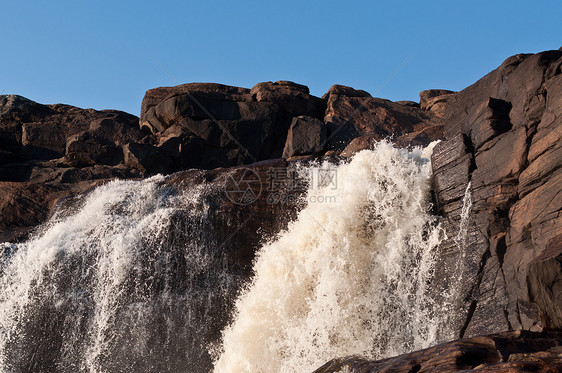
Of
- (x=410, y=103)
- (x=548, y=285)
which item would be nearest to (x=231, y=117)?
(x=410, y=103)

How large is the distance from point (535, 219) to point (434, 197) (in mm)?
2839

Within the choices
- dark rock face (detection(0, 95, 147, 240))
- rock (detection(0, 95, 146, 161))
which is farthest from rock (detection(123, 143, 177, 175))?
rock (detection(0, 95, 146, 161))

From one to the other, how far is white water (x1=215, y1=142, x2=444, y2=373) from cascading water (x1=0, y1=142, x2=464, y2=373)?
25 millimetres

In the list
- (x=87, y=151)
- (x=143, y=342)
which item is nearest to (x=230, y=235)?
(x=143, y=342)

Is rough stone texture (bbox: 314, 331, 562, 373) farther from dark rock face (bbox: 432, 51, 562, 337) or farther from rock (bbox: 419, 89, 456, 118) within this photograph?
rock (bbox: 419, 89, 456, 118)

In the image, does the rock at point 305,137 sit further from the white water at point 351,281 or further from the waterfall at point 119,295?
the white water at point 351,281

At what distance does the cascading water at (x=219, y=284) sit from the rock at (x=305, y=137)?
15.4ft

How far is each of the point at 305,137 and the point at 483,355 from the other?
13.5 metres

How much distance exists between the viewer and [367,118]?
21.8m

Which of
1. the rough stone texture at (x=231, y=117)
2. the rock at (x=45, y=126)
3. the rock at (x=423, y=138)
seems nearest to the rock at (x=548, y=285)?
the rock at (x=423, y=138)

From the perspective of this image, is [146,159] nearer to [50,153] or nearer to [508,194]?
[50,153]

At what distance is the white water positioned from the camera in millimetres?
11016

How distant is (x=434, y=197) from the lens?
40.4ft

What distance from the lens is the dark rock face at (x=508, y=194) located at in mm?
9211
